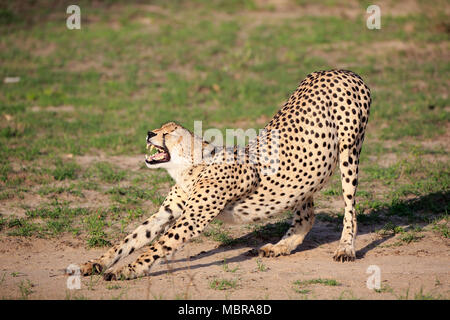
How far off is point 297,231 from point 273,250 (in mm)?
317

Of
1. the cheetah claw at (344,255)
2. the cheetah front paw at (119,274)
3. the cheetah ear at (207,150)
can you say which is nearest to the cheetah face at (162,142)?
the cheetah ear at (207,150)

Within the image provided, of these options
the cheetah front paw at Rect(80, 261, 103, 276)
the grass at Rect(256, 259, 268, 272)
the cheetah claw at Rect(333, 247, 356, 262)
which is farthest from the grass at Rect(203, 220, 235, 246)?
the cheetah front paw at Rect(80, 261, 103, 276)

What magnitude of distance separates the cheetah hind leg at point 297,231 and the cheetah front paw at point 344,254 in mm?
407


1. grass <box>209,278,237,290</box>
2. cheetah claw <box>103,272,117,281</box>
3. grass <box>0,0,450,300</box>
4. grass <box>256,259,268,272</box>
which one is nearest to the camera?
grass <box>209,278,237,290</box>

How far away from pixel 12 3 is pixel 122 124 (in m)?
7.22

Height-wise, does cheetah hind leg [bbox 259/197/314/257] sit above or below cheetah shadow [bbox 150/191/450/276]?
above

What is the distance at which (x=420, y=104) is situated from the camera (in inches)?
408

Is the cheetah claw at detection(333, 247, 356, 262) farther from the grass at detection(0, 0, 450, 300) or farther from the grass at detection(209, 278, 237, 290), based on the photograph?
the grass at detection(209, 278, 237, 290)

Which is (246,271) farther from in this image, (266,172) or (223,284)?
(266,172)

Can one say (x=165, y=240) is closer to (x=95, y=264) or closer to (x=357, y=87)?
(x=95, y=264)

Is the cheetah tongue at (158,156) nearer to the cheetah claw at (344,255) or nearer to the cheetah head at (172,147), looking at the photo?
the cheetah head at (172,147)

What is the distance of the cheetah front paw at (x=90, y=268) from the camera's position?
5191 mm

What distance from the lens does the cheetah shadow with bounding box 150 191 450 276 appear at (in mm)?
5938
